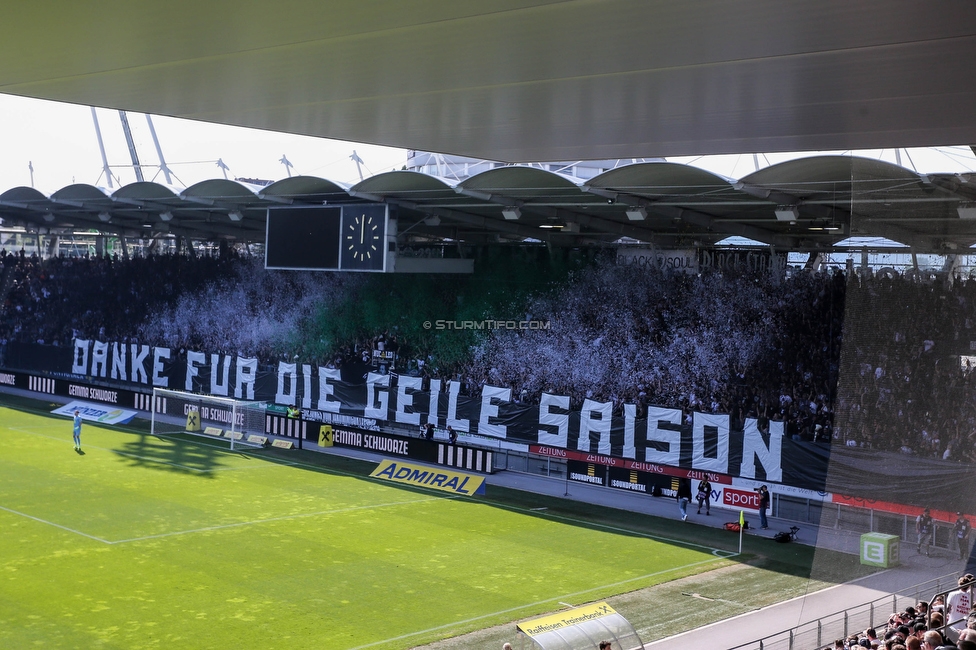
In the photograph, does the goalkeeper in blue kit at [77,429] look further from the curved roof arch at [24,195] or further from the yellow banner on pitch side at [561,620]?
the yellow banner on pitch side at [561,620]

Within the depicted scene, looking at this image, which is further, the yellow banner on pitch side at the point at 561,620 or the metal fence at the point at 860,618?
the yellow banner on pitch side at the point at 561,620

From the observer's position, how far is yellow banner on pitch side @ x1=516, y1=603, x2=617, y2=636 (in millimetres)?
10602

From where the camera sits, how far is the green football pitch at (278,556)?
14.2 meters

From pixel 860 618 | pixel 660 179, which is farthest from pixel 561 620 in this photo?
pixel 660 179

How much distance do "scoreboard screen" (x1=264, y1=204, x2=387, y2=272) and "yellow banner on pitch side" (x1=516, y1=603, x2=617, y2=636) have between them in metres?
16.6

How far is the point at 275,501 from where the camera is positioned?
918 inches

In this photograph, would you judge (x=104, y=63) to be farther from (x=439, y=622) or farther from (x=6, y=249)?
(x=6, y=249)

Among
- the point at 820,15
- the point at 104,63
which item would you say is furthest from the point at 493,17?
the point at 104,63

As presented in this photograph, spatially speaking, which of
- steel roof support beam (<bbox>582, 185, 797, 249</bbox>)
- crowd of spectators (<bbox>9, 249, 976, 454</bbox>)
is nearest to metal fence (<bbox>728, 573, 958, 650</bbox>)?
crowd of spectators (<bbox>9, 249, 976, 454</bbox>)

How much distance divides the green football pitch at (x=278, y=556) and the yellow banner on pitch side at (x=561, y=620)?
3.41 m

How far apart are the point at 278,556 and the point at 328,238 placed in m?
12.2

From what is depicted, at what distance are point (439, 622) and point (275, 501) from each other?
32.3 ft

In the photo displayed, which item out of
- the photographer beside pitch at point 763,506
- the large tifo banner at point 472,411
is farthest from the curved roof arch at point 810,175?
the photographer beside pitch at point 763,506

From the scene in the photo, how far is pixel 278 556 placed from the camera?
60.1 feet
